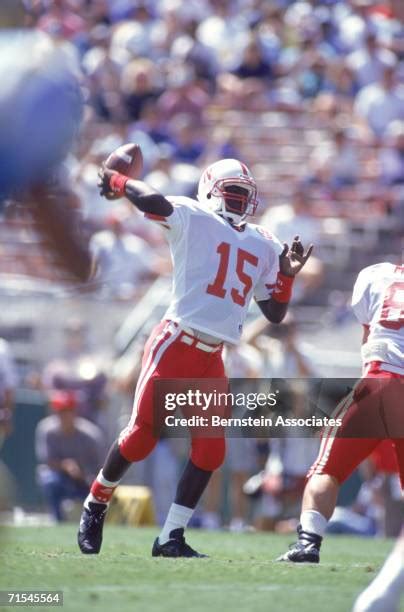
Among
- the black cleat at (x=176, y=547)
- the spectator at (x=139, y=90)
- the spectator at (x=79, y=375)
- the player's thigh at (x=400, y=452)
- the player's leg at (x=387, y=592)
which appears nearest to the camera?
the player's leg at (x=387, y=592)

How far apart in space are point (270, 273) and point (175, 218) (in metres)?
0.62

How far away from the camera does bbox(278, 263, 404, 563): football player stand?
6254 millimetres

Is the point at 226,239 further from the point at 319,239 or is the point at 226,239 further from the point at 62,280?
the point at 319,239

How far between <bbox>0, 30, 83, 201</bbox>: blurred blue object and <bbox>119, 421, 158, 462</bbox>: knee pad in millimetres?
2614

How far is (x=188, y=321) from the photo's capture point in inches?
252

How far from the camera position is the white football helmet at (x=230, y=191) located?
264 inches

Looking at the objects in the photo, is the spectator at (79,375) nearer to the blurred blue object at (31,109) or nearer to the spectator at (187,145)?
the spectator at (187,145)

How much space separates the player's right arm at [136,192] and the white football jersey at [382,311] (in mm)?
985

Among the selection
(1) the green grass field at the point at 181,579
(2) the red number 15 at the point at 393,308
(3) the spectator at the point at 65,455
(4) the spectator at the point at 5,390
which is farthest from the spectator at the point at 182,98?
(2) the red number 15 at the point at 393,308

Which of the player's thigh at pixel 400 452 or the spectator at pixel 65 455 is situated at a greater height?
the spectator at pixel 65 455

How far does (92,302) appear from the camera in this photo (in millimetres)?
12336

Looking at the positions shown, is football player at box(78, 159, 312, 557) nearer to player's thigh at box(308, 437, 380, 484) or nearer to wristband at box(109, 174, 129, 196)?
wristband at box(109, 174, 129, 196)

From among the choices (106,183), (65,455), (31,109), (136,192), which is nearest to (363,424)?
(136,192)

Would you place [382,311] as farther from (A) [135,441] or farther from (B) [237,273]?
(A) [135,441]
